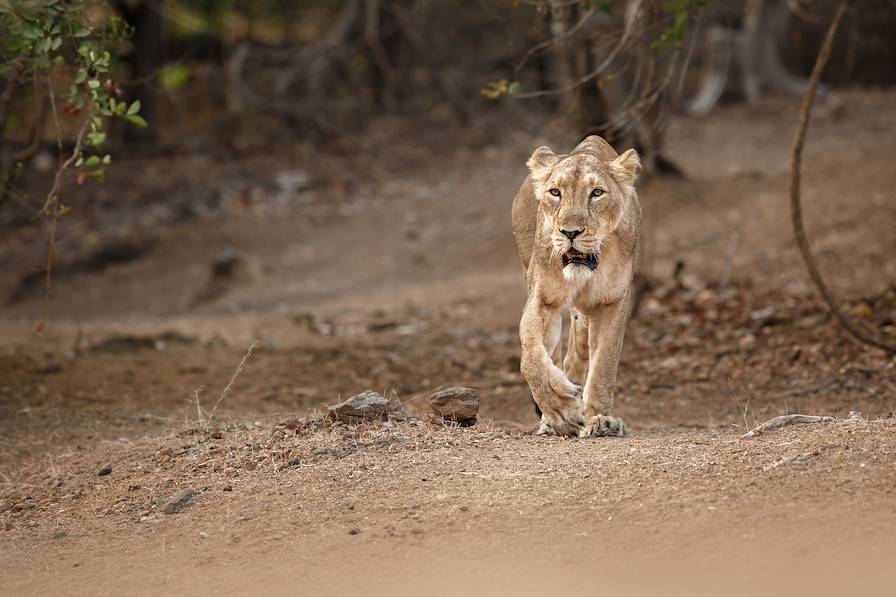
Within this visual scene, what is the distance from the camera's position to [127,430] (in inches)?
354

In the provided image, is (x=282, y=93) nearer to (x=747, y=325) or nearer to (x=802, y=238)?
(x=747, y=325)

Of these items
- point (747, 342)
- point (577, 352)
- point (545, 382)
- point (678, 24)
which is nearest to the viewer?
point (545, 382)

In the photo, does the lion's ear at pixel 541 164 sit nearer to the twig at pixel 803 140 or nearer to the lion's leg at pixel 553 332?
the lion's leg at pixel 553 332

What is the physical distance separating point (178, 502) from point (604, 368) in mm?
2494

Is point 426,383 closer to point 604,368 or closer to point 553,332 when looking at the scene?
point 553,332

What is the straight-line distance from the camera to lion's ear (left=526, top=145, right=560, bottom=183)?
7203 millimetres

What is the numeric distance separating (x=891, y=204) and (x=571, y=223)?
9.33m

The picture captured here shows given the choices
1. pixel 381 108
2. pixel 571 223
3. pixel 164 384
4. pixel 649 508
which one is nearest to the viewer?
pixel 649 508

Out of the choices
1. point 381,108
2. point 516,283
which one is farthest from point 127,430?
point 381,108

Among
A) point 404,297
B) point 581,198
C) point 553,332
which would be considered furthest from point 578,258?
point 404,297

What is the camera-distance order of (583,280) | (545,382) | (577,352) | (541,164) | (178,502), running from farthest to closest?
1. (577,352)
2. (541,164)
3. (545,382)
4. (583,280)
5. (178,502)

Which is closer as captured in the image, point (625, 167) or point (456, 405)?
point (625, 167)

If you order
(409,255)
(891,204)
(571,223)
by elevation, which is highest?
(571,223)

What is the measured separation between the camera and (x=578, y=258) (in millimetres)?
6727
